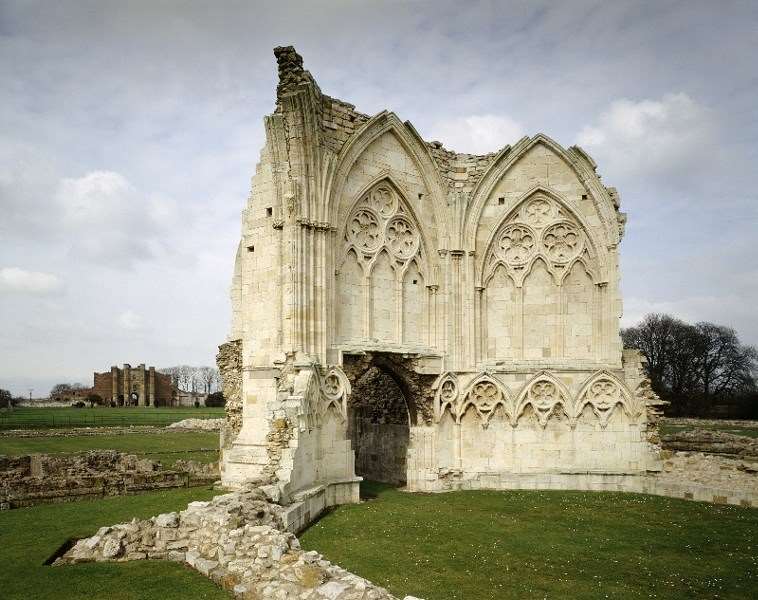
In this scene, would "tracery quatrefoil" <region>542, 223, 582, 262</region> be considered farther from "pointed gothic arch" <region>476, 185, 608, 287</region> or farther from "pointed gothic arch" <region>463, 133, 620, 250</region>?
"pointed gothic arch" <region>463, 133, 620, 250</region>

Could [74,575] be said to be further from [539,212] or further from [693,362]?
[693,362]

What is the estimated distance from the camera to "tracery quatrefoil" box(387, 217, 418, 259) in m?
17.0

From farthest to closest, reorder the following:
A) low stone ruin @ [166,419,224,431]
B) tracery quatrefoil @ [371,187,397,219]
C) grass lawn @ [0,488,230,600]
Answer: low stone ruin @ [166,419,224,431], tracery quatrefoil @ [371,187,397,219], grass lawn @ [0,488,230,600]

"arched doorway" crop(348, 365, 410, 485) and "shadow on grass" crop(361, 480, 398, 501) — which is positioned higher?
"arched doorway" crop(348, 365, 410, 485)

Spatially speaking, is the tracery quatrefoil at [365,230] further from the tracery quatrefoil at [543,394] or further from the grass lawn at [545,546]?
the grass lawn at [545,546]

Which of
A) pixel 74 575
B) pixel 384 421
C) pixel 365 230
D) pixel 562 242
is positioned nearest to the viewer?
pixel 74 575

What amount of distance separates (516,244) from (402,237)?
3345mm

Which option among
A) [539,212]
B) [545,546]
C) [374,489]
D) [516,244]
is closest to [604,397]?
[516,244]

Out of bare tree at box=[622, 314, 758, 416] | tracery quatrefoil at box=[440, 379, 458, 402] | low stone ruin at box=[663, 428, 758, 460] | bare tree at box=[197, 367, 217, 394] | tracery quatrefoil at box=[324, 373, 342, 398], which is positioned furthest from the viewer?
bare tree at box=[197, 367, 217, 394]

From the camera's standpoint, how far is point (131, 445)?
28578mm

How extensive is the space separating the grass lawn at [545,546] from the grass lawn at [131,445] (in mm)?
11384

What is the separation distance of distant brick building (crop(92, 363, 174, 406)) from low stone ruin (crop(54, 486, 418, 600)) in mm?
81646

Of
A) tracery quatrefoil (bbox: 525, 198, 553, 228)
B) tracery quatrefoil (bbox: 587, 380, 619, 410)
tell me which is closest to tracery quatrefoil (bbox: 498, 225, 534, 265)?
tracery quatrefoil (bbox: 525, 198, 553, 228)

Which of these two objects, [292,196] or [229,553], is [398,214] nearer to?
[292,196]
